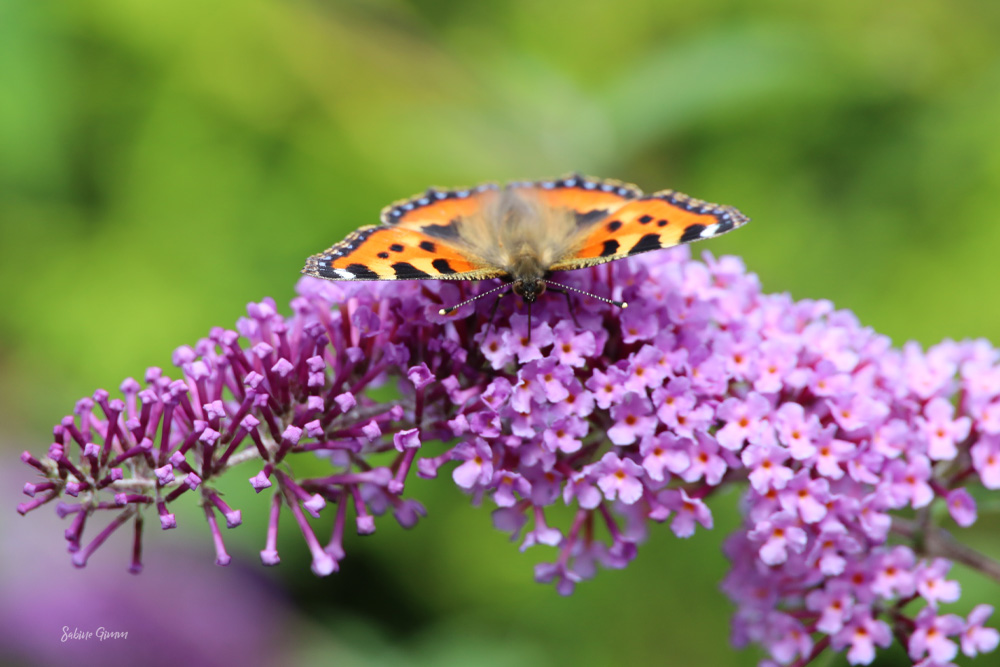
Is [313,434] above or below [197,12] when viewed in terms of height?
below

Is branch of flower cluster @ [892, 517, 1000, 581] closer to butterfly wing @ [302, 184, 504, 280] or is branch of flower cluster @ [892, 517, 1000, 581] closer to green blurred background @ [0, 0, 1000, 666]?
green blurred background @ [0, 0, 1000, 666]

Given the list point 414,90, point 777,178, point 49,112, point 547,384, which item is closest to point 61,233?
point 49,112

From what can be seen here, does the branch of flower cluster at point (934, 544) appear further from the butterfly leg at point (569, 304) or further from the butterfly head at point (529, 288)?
the butterfly head at point (529, 288)

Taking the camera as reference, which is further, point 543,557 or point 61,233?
point 61,233

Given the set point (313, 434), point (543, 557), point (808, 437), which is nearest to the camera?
point (313, 434)

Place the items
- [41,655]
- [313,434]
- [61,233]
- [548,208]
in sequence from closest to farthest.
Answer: [313,434], [548,208], [41,655], [61,233]

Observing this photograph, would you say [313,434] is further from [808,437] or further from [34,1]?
[34,1]
